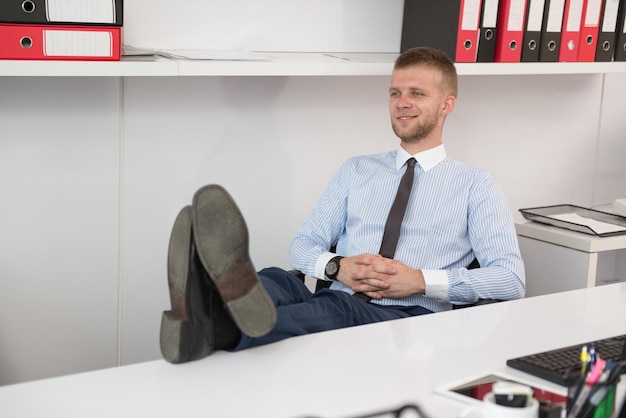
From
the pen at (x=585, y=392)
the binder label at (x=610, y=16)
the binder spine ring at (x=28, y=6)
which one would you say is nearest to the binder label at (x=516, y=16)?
the binder label at (x=610, y=16)

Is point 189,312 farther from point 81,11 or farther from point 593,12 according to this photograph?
point 593,12

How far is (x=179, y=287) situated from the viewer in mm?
1571

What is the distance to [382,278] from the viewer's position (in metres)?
2.41

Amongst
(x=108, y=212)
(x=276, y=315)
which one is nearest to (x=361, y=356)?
(x=276, y=315)

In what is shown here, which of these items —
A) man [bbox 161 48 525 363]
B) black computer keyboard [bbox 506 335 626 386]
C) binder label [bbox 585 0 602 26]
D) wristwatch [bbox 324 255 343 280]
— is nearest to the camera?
black computer keyboard [bbox 506 335 626 386]

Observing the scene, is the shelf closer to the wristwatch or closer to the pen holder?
the wristwatch

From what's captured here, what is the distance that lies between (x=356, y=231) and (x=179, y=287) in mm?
1142

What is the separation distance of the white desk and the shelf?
0.57 m

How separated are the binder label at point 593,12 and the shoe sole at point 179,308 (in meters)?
2.05

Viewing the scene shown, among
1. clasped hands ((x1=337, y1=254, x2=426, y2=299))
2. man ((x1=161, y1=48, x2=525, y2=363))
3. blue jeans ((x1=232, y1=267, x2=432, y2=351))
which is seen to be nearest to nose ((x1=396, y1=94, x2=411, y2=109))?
man ((x1=161, y1=48, x2=525, y2=363))

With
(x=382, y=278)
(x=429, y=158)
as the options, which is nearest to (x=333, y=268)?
(x=382, y=278)

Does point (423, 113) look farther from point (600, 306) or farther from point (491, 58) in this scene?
point (600, 306)

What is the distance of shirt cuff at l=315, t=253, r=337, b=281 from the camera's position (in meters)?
2.54

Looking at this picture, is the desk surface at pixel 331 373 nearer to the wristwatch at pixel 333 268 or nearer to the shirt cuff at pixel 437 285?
the shirt cuff at pixel 437 285
